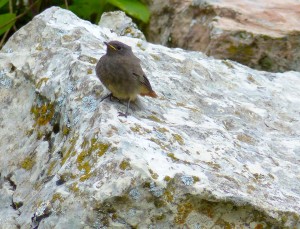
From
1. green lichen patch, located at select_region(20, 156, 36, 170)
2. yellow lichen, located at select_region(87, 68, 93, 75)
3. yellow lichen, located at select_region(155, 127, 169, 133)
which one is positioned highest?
yellow lichen, located at select_region(155, 127, 169, 133)

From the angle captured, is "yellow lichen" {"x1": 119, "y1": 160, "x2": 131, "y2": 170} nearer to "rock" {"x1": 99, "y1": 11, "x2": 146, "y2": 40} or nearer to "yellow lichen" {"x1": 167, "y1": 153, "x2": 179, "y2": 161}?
"yellow lichen" {"x1": 167, "y1": 153, "x2": 179, "y2": 161}

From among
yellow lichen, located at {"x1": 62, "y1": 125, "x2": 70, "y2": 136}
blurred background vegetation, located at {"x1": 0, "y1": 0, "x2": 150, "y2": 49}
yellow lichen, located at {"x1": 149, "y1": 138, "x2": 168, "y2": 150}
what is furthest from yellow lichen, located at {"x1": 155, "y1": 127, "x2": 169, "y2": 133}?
blurred background vegetation, located at {"x1": 0, "y1": 0, "x2": 150, "y2": 49}

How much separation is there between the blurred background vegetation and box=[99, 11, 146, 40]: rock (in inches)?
25.3

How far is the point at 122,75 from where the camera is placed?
6.66 metres

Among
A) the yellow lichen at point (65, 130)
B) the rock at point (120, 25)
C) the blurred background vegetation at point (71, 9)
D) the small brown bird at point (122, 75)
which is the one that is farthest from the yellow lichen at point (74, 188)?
the blurred background vegetation at point (71, 9)

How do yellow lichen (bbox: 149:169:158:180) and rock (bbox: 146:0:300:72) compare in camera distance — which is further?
rock (bbox: 146:0:300:72)

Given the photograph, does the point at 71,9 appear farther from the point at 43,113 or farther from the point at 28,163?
the point at 28,163

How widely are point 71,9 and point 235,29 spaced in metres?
2.24

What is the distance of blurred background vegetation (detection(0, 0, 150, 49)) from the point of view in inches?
403

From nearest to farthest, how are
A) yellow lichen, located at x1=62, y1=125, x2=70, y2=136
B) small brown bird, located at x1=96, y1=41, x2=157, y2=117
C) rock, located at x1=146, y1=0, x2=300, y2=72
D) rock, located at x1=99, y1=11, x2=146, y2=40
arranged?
1. yellow lichen, located at x1=62, y1=125, x2=70, y2=136
2. small brown bird, located at x1=96, y1=41, x2=157, y2=117
3. rock, located at x1=99, y1=11, x2=146, y2=40
4. rock, located at x1=146, y1=0, x2=300, y2=72

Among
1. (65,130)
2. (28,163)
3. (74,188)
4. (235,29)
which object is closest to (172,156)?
Result: (74,188)

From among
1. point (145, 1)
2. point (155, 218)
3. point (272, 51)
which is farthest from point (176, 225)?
point (145, 1)

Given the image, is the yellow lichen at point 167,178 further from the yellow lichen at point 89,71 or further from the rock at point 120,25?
the rock at point 120,25

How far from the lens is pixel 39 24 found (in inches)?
314
